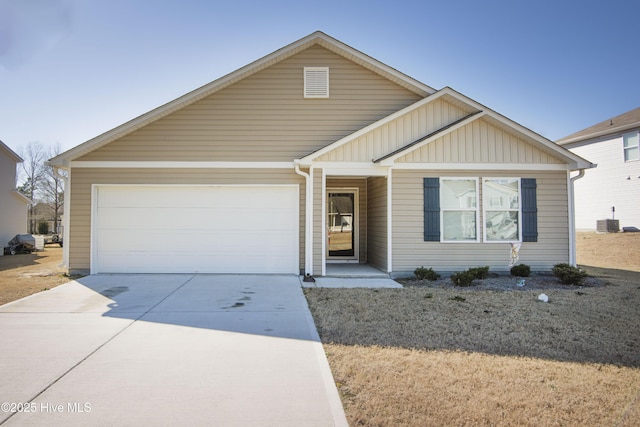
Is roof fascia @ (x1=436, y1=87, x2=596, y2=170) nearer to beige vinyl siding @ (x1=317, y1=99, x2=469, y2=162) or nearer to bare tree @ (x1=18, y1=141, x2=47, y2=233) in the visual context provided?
beige vinyl siding @ (x1=317, y1=99, x2=469, y2=162)

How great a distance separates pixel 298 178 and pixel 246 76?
3236 millimetres

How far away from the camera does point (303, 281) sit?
350 inches

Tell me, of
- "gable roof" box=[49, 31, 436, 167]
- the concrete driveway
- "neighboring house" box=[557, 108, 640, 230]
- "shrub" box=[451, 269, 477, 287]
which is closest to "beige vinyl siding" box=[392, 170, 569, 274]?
"shrub" box=[451, 269, 477, 287]

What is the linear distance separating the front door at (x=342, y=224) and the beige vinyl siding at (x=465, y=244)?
299 centimetres

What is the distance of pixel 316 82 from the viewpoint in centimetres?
1051

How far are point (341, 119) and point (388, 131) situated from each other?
144 cm

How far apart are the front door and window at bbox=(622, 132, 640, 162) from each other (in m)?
14.7

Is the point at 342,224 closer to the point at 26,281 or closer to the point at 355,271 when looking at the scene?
the point at 355,271

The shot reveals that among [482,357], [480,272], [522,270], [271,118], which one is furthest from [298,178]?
[482,357]

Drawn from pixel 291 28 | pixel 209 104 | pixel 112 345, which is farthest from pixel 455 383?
pixel 291 28

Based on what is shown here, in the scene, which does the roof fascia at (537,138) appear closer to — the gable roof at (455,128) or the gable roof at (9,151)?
the gable roof at (455,128)

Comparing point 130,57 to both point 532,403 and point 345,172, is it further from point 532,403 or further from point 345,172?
point 532,403

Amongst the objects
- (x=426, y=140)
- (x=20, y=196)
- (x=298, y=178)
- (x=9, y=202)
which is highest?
(x=426, y=140)

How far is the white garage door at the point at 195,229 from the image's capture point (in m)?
9.96
